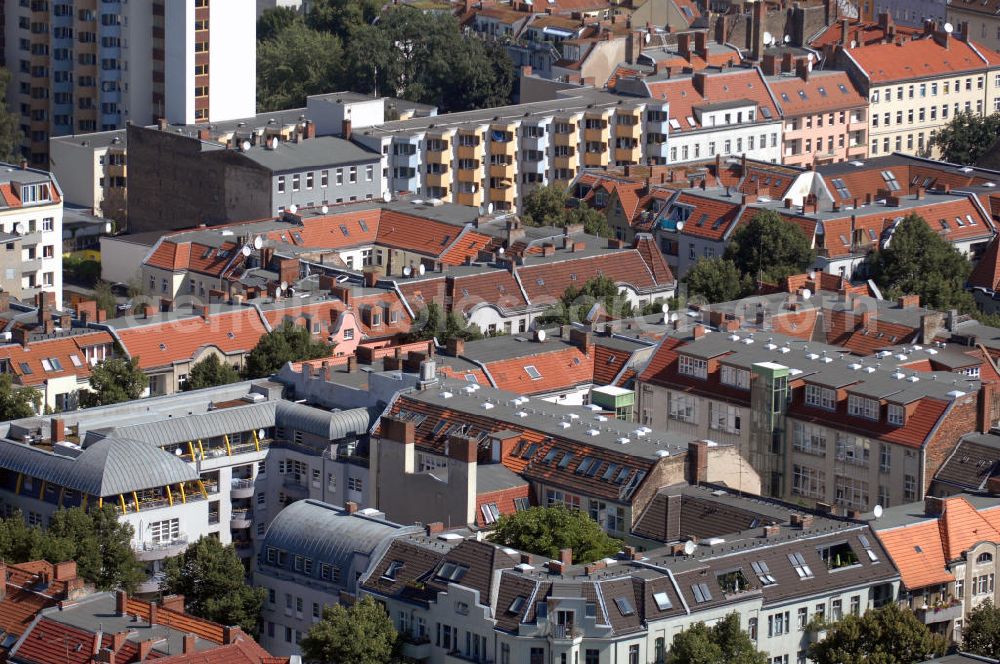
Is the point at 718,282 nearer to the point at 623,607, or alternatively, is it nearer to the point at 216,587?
Result: the point at 216,587

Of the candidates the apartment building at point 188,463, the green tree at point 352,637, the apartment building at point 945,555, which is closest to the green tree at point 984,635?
the apartment building at point 945,555

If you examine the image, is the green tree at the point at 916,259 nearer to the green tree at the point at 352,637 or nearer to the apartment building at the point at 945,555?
the apartment building at the point at 945,555

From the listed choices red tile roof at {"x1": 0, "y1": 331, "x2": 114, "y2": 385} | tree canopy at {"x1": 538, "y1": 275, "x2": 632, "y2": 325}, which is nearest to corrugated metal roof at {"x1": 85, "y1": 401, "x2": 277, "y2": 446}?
red tile roof at {"x1": 0, "y1": 331, "x2": 114, "y2": 385}

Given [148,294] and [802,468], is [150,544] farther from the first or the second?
[148,294]

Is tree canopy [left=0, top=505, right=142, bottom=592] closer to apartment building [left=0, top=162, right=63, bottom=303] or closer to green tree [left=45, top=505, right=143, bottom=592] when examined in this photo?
green tree [left=45, top=505, right=143, bottom=592]

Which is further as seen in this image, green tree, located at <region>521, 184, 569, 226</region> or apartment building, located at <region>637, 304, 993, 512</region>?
green tree, located at <region>521, 184, 569, 226</region>

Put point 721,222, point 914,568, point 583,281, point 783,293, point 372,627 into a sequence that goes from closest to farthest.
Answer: point 372,627
point 914,568
point 783,293
point 583,281
point 721,222

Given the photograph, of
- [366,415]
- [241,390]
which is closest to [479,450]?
[366,415]
